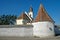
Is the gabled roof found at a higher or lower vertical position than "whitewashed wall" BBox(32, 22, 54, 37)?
higher

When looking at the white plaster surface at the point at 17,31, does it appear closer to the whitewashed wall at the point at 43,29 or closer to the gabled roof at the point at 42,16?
the whitewashed wall at the point at 43,29

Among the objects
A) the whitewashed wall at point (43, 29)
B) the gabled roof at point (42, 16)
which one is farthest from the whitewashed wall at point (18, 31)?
the gabled roof at point (42, 16)

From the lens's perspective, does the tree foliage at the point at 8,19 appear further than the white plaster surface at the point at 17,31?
Yes

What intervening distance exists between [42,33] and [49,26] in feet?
6.93

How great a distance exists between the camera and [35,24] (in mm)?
33969

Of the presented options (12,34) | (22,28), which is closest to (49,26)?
(22,28)

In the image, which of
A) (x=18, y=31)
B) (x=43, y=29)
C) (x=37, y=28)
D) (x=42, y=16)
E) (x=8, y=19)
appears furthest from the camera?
(x=8, y=19)

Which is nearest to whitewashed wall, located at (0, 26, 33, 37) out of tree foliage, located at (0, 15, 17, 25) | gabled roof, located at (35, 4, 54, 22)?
gabled roof, located at (35, 4, 54, 22)

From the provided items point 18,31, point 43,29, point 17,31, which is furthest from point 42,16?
point 17,31

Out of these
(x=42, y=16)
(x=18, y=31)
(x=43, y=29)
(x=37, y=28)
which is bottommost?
(x=18, y=31)

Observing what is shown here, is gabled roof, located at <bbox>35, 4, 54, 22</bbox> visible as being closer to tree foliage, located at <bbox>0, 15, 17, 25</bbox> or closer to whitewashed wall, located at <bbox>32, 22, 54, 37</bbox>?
whitewashed wall, located at <bbox>32, 22, 54, 37</bbox>

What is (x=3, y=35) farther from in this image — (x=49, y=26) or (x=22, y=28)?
(x=49, y=26)

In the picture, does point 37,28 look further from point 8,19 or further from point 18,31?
point 8,19

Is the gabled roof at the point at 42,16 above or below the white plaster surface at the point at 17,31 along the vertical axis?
above
